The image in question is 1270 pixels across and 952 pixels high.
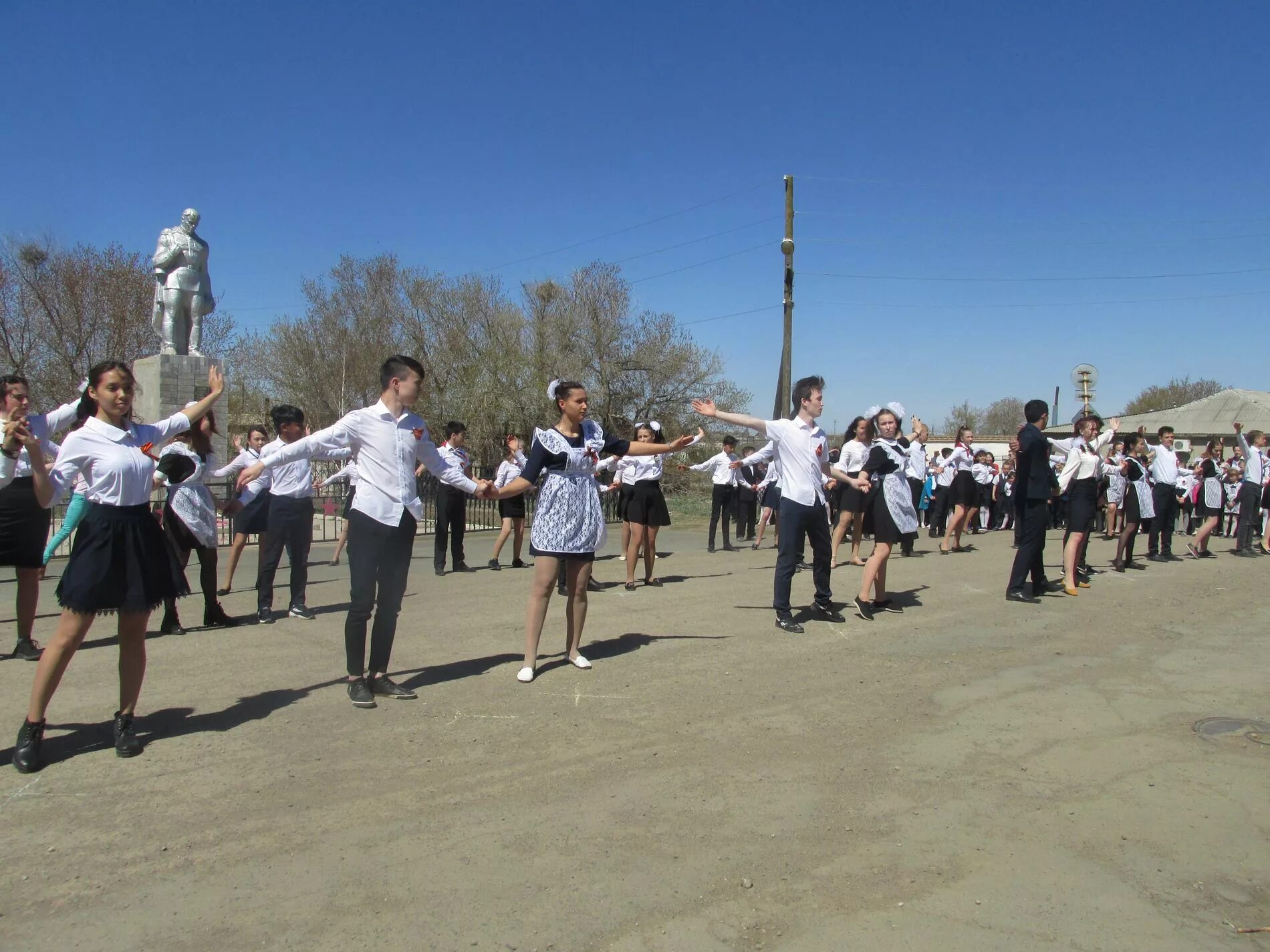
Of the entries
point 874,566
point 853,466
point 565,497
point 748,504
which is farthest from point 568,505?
point 748,504

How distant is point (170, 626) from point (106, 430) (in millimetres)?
3624

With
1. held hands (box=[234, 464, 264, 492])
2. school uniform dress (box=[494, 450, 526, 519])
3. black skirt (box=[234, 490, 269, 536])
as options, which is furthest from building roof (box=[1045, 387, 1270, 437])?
held hands (box=[234, 464, 264, 492])

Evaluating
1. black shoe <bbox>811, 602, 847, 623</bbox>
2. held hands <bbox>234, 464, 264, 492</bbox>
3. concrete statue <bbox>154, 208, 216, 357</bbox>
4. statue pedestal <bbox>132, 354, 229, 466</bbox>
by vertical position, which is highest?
concrete statue <bbox>154, 208, 216, 357</bbox>

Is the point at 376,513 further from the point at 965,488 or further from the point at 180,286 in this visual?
the point at 180,286

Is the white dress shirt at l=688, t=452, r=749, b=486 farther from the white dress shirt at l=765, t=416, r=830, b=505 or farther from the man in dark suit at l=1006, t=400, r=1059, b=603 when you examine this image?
the white dress shirt at l=765, t=416, r=830, b=505

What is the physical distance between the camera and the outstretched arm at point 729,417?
21.9 ft

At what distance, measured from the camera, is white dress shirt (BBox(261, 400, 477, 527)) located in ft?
17.9

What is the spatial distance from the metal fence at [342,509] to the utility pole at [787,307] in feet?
16.0

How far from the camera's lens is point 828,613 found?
8266mm

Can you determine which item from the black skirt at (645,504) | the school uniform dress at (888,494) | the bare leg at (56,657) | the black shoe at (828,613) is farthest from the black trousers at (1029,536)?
the bare leg at (56,657)

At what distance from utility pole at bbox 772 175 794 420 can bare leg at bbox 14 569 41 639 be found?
17.5 m

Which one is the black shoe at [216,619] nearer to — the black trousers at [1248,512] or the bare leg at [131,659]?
the bare leg at [131,659]

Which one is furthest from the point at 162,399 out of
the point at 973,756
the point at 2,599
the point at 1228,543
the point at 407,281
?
the point at 407,281

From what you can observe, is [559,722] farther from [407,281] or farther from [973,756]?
[407,281]
